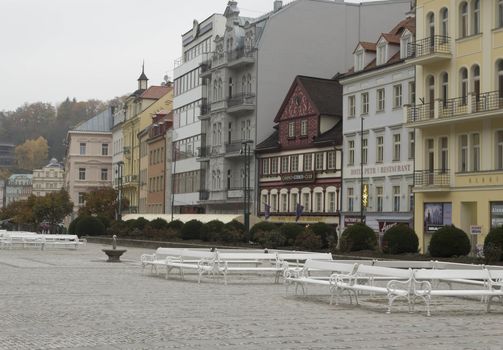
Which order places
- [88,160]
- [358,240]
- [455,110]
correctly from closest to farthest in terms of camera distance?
1. [358,240]
2. [455,110]
3. [88,160]

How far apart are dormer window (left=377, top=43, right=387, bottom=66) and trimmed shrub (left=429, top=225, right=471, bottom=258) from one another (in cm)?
2266

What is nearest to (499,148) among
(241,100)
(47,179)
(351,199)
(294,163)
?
(351,199)

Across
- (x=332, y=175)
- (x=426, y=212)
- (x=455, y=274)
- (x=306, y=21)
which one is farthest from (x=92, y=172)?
(x=455, y=274)

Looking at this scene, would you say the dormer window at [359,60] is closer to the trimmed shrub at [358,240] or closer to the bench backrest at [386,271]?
the trimmed shrub at [358,240]

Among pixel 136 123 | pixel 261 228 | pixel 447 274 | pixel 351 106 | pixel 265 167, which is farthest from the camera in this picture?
pixel 136 123

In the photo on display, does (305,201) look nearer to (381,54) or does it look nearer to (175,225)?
(175,225)

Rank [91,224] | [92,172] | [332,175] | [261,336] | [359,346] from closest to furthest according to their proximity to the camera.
A: 1. [359,346]
2. [261,336]
3. [332,175]
4. [91,224]
5. [92,172]

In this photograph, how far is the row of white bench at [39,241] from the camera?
161ft

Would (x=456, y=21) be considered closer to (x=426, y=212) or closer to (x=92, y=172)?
(x=426, y=212)

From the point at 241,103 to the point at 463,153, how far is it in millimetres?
28000

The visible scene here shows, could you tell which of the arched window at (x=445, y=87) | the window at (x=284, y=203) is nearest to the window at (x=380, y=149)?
the arched window at (x=445, y=87)

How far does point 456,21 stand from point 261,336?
1405 inches

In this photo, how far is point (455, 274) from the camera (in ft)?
58.3

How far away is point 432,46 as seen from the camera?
4697cm
